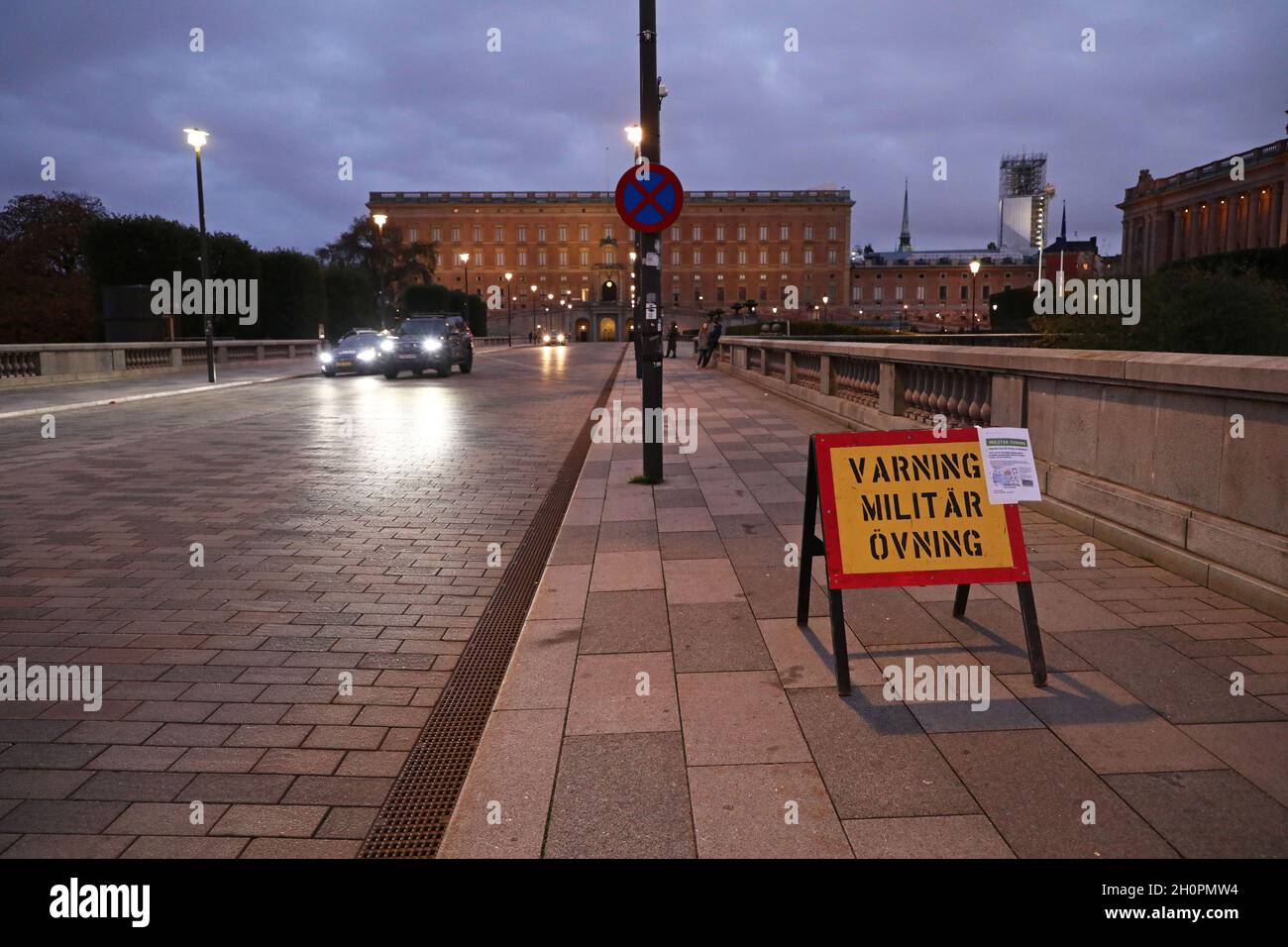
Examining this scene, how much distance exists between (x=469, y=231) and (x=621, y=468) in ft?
Answer: 401

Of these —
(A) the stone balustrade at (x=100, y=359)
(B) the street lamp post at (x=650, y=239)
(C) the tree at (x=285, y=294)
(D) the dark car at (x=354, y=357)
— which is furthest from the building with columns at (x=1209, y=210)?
(B) the street lamp post at (x=650, y=239)

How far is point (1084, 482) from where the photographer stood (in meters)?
6.96

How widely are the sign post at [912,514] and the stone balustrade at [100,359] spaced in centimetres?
2547

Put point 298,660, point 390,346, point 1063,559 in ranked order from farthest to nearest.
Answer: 1. point 390,346
2. point 1063,559
3. point 298,660

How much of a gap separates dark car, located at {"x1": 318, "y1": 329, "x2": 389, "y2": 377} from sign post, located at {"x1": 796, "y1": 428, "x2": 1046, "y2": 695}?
2924 centimetres

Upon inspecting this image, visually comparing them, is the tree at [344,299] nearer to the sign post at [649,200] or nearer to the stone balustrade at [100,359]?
the stone balustrade at [100,359]

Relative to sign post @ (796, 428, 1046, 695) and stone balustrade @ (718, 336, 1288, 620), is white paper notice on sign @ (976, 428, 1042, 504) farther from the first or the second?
stone balustrade @ (718, 336, 1288, 620)

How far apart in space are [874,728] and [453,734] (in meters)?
1.74

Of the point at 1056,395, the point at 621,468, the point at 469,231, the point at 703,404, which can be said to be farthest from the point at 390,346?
the point at 469,231

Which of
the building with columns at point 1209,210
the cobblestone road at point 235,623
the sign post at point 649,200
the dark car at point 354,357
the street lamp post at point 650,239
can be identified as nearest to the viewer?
the cobblestone road at point 235,623

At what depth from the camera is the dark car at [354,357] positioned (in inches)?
1280

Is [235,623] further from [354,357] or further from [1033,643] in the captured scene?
[354,357]

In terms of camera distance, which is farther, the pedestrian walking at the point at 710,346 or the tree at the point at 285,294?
the tree at the point at 285,294
